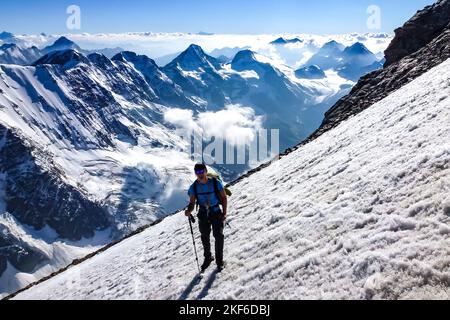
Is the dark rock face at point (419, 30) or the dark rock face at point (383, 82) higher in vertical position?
the dark rock face at point (419, 30)

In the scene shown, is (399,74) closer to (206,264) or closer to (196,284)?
(206,264)

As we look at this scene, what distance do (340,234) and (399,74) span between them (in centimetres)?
3233

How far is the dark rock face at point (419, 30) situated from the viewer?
169 feet

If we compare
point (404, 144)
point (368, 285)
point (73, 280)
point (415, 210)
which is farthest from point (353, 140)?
point (73, 280)

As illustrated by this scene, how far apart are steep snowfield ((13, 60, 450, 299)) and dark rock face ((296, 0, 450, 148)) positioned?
14.3 meters

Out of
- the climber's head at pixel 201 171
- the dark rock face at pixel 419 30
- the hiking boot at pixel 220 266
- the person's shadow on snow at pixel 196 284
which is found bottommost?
the person's shadow on snow at pixel 196 284

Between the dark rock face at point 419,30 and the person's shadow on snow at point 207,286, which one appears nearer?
the person's shadow on snow at point 207,286

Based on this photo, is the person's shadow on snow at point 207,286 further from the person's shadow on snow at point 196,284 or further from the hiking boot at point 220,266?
the hiking boot at point 220,266

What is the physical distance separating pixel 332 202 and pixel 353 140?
8832mm

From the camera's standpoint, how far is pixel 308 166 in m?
22.5

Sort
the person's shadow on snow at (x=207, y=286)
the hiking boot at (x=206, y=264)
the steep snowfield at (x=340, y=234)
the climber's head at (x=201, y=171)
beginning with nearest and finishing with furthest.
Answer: the steep snowfield at (x=340, y=234)
the person's shadow on snow at (x=207, y=286)
the climber's head at (x=201, y=171)
the hiking boot at (x=206, y=264)

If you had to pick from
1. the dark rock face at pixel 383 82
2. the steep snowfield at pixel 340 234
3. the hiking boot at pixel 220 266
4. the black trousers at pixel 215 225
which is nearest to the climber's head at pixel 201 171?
the black trousers at pixel 215 225

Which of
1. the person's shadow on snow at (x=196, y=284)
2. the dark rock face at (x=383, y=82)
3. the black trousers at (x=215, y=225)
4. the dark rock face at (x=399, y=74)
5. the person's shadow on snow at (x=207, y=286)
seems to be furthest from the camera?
the dark rock face at (x=399, y=74)

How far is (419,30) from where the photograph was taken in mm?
53312
